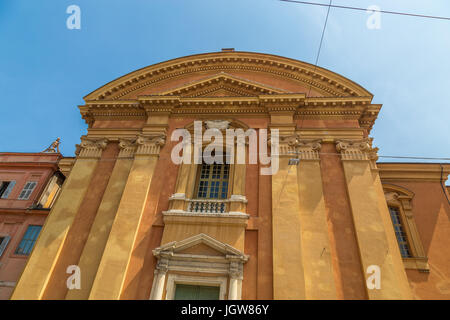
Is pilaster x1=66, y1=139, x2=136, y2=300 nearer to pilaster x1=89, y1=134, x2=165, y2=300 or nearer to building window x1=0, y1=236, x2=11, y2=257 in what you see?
pilaster x1=89, y1=134, x2=165, y2=300

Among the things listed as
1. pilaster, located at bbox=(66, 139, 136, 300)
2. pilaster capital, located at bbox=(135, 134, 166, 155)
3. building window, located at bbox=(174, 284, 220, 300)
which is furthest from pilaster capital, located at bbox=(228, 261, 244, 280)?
pilaster capital, located at bbox=(135, 134, 166, 155)

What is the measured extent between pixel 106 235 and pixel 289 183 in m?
6.38

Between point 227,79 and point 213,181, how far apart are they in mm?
4899

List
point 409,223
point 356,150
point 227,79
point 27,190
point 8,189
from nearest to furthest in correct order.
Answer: point 356,150 → point 409,223 → point 227,79 → point 27,190 → point 8,189

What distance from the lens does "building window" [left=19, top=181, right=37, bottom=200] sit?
15.3 meters

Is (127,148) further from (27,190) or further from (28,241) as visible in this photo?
(27,190)

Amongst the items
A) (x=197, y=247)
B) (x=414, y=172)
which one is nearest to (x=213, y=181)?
(x=197, y=247)

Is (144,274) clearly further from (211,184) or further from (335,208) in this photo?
(335,208)

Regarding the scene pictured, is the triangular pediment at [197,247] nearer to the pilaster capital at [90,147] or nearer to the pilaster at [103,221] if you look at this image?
the pilaster at [103,221]

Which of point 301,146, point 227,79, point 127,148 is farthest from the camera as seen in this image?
point 227,79

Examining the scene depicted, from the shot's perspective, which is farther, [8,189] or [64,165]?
[64,165]

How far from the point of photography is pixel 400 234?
32.5ft

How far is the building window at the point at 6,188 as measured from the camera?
15.5 meters
